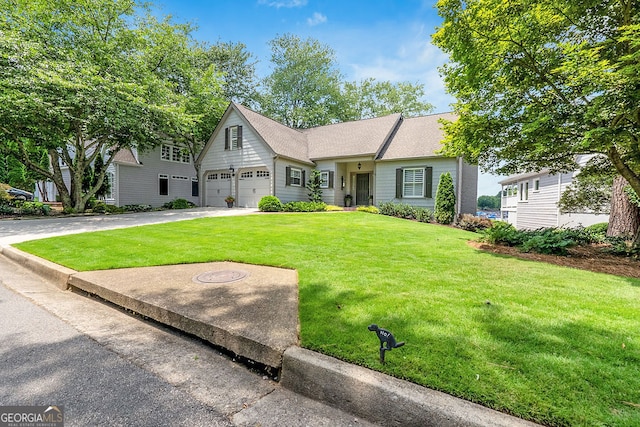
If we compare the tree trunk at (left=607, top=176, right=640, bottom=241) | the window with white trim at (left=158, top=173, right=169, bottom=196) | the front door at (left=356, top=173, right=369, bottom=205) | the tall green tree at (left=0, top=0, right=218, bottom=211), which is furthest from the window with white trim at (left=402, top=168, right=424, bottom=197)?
the window with white trim at (left=158, top=173, right=169, bottom=196)

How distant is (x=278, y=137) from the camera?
18484mm

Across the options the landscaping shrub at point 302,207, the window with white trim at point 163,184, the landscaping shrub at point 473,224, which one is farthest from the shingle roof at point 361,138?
the window with white trim at point 163,184

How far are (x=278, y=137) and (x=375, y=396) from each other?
59.1ft

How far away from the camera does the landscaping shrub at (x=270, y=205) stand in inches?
605

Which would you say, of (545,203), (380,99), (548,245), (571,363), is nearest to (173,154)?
(380,99)

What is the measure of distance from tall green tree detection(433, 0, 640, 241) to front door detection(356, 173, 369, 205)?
12103 mm

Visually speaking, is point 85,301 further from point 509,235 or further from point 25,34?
point 25,34

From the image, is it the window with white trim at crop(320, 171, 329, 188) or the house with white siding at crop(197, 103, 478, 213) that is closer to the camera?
the house with white siding at crop(197, 103, 478, 213)

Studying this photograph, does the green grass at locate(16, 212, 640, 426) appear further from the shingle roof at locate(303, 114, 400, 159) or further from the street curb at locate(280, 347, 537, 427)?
the shingle roof at locate(303, 114, 400, 159)

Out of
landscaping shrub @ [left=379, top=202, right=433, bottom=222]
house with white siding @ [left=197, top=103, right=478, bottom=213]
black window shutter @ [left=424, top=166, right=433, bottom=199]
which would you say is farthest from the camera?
house with white siding @ [left=197, top=103, right=478, bottom=213]

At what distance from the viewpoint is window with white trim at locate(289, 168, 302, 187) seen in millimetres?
17616

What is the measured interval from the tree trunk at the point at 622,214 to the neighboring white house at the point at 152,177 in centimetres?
2277

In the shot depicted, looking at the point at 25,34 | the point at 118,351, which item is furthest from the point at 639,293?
the point at 25,34

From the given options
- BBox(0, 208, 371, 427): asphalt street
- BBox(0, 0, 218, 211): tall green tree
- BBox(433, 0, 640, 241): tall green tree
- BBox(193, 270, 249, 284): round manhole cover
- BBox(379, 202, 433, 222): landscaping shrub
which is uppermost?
BBox(0, 0, 218, 211): tall green tree
